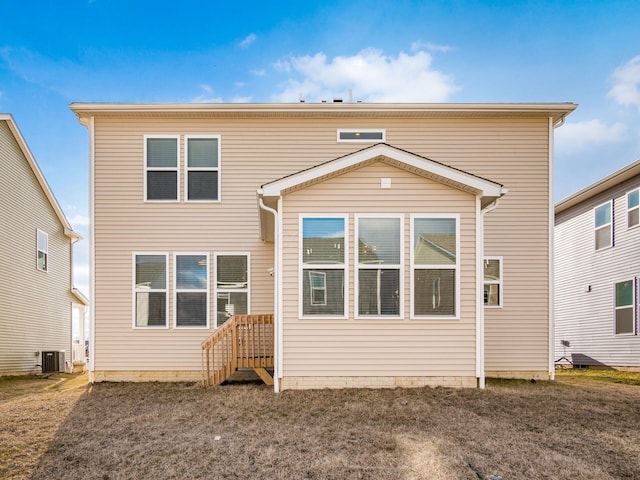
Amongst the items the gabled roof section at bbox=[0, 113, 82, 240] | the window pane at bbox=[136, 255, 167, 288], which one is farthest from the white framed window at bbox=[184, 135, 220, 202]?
the gabled roof section at bbox=[0, 113, 82, 240]

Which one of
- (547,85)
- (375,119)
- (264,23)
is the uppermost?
(264,23)

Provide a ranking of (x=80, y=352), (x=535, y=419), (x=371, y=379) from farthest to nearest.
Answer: (x=80, y=352) → (x=371, y=379) → (x=535, y=419)

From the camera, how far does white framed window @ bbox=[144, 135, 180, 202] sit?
9.45 m

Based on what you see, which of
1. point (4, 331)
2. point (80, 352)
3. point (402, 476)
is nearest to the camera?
point (402, 476)

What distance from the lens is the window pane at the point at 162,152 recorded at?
949 centimetres

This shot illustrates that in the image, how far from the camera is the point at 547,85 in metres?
14.9

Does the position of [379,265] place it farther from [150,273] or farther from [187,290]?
[150,273]

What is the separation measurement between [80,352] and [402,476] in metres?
19.3

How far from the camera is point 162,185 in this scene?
9477 millimetres

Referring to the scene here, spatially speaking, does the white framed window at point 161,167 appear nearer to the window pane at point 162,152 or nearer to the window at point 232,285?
the window pane at point 162,152

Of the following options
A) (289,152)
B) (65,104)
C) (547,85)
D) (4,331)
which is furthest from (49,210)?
(547,85)

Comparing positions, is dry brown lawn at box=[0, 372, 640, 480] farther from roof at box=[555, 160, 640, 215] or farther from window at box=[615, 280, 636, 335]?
roof at box=[555, 160, 640, 215]

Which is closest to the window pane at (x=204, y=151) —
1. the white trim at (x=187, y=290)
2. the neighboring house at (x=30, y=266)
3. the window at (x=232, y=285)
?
the white trim at (x=187, y=290)

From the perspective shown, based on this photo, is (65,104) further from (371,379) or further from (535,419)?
(535,419)
